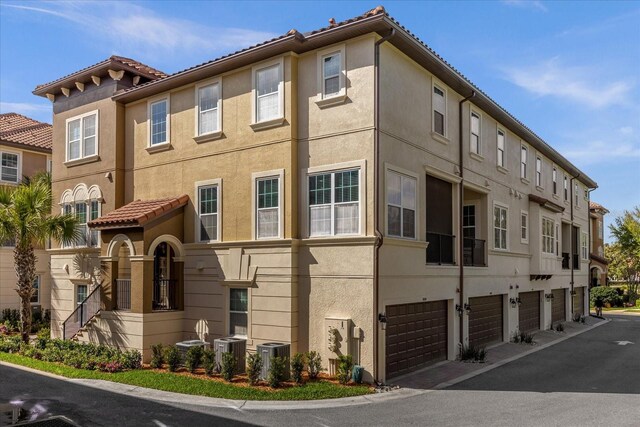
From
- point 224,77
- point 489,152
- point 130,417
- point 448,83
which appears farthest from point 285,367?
point 489,152

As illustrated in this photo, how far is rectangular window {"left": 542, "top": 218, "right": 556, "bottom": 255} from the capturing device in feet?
89.0

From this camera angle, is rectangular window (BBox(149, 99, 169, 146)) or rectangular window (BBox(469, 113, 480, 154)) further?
rectangular window (BBox(469, 113, 480, 154))

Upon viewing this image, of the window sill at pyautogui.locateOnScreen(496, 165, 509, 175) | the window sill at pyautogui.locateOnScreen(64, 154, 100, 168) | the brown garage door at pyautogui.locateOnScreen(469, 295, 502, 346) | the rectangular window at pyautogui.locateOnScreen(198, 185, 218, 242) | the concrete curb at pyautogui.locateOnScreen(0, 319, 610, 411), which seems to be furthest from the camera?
the window sill at pyautogui.locateOnScreen(496, 165, 509, 175)

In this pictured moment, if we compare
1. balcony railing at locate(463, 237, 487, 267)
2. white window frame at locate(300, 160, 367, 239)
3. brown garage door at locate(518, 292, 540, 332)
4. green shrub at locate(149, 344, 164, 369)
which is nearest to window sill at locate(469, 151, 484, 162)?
balcony railing at locate(463, 237, 487, 267)

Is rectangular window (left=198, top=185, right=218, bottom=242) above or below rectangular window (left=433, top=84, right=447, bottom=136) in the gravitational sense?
below

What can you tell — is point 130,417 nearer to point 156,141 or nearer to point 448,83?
point 156,141

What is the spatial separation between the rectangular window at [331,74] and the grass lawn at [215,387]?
26.6ft

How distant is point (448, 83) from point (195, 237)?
10295 mm

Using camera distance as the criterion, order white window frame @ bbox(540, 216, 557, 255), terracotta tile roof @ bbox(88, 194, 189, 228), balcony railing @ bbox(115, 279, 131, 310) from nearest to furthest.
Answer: terracotta tile roof @ bbox(88, 194, 189, 228)
balcony railing @ bbox(115, 279, 131, 310)
white window frame @ bbox(540, 216, 557, 255)

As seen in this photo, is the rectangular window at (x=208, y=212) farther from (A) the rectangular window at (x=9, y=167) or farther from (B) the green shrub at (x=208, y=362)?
(A) the rectangular window at (x=9, y=167)

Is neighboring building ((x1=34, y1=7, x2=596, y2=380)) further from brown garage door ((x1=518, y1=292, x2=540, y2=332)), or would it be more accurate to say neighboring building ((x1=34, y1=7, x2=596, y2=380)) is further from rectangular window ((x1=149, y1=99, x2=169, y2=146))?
brown garage door ((x1=518, y1=292, x2=540, y2=332))

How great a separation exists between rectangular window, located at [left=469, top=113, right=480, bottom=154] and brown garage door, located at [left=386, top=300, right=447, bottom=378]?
634 cm

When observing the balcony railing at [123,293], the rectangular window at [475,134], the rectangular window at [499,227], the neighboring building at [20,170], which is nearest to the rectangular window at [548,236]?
the rectangular window at [499,227]

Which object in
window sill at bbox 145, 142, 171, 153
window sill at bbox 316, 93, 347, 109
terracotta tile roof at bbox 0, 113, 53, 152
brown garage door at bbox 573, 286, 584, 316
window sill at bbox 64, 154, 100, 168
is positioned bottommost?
brown garage door at bbox 573, 286, 584, 316
